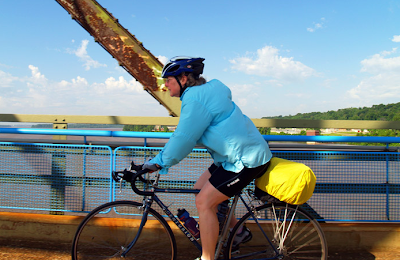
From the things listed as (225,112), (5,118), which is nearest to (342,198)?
(225,112)

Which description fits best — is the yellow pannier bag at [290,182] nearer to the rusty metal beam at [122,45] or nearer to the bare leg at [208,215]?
the bare leg at [208,215]

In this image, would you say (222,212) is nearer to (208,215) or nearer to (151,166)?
(208,215)

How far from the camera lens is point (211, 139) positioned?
2270 mm

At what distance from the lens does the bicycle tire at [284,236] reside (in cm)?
263

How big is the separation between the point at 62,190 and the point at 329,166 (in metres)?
3.14

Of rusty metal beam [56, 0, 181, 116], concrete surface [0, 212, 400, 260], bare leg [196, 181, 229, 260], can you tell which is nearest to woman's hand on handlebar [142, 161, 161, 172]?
bare leg [196, 181, 229, 260]

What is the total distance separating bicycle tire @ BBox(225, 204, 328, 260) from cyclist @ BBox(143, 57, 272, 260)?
0.40 meters

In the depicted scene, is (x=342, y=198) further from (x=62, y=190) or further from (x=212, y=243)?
(x=62, y=190)

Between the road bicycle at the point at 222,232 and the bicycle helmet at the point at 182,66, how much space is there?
33.4 inches

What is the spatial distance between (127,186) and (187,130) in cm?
177

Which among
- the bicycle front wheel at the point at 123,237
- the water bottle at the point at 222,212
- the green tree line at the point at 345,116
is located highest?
the green tree line at the point at 345,116

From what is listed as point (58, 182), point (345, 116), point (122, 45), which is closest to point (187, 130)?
point (58, 182)

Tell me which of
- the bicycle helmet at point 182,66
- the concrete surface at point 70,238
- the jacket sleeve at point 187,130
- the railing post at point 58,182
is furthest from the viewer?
the railing post at point 58,182

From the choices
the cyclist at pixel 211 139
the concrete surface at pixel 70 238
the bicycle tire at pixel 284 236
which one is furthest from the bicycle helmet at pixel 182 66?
the concrete surface at pixel 70 238
